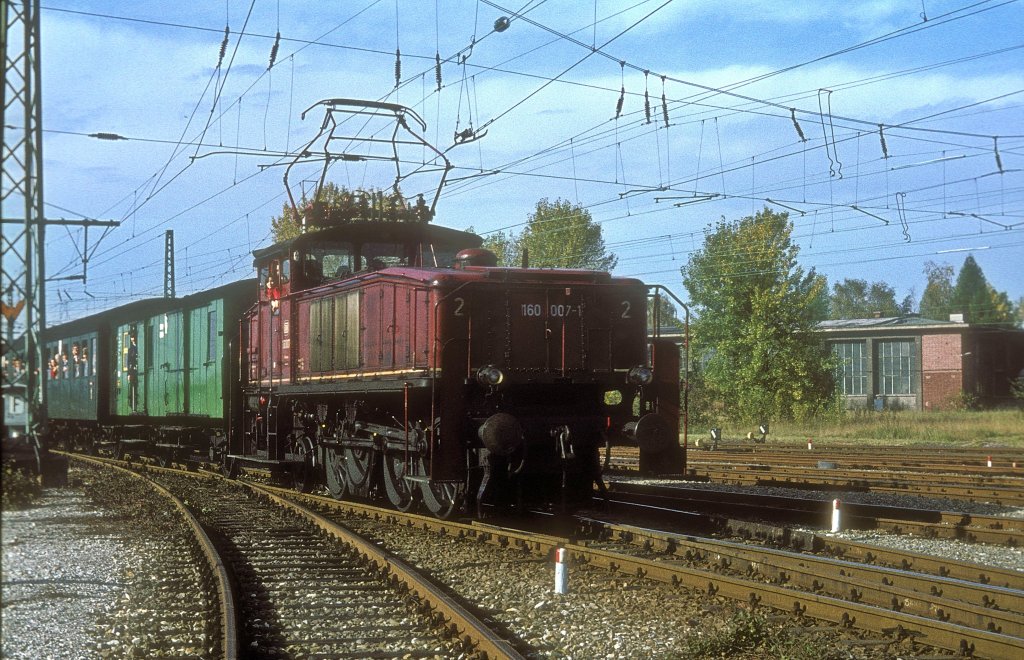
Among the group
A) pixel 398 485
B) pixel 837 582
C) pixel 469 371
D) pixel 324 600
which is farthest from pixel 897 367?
pixel 324 600

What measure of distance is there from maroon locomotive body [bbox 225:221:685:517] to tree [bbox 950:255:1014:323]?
7951 centimetres

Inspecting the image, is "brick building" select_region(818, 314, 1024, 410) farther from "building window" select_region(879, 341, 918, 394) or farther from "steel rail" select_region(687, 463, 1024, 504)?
"steel rail" select_region(687, 463, 1024, 504)

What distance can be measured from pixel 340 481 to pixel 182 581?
5769 millimetres

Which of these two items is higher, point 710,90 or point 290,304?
point 710,90

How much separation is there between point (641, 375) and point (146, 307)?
1644 centimetres

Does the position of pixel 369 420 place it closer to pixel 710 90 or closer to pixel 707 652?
pixel 707 652

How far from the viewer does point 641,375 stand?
1141cm

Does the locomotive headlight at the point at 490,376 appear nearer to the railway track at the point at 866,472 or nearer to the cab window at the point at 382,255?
the cab window at the point at 382,255

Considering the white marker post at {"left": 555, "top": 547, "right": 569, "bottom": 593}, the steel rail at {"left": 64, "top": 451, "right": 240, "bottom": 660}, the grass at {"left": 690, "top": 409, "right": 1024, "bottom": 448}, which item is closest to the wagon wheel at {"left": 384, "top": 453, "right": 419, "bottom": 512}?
the steel rail at {"left": 64, "top": 451, "right": 240, "bottom": 660}

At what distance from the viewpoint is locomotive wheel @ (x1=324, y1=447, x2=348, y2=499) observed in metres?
14.3

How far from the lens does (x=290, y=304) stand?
14.8m

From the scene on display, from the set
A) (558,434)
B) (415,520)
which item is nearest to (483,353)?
(558,434)

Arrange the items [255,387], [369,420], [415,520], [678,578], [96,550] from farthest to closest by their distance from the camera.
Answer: [255,387], [369,420], [415,520], [96,550], [678,578]

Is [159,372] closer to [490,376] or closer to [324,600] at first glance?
[490,376]
